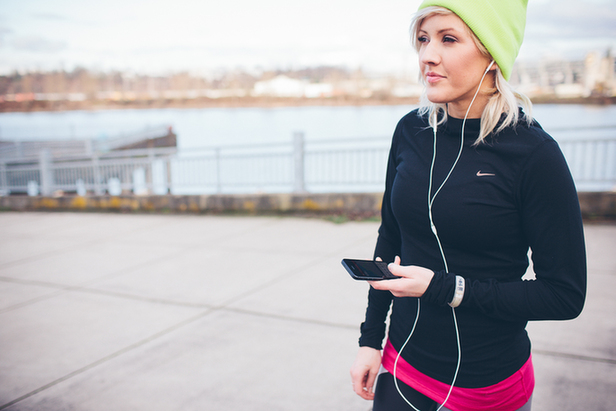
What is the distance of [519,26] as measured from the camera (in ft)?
3.81

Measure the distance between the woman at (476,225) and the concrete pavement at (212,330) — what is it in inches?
56.2

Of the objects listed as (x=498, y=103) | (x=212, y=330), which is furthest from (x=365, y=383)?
(x=212, y=330)

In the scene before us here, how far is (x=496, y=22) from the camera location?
3.58 ft

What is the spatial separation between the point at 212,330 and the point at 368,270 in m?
2.58

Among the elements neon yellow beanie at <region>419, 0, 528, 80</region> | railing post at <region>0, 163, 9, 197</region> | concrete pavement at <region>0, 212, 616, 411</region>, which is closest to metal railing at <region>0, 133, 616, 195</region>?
concrete pavement at <region>0, 212, 616, 411</region>

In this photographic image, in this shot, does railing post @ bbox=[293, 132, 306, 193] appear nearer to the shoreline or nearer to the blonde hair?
the blonde hair

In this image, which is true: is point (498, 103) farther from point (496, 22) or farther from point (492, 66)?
point (496, 22)

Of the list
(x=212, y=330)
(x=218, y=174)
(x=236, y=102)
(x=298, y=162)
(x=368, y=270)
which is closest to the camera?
(x=368, y=270)

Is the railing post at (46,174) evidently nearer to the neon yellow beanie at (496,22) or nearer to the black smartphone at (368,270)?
the black smartphone at (368,270)

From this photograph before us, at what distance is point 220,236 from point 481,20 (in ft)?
19.7

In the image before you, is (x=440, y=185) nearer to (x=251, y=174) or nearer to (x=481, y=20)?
(x=481, y=20)

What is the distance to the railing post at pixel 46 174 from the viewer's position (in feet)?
36.5

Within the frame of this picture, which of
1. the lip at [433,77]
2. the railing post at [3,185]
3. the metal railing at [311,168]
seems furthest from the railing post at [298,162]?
the railing post at [3,185]

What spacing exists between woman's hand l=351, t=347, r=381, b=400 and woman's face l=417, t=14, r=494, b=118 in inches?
31.2
